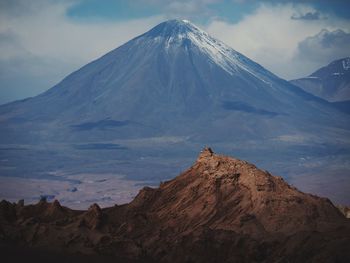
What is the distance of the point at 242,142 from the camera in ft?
611

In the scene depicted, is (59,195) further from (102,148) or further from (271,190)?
(271,190)

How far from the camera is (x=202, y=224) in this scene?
36.4m

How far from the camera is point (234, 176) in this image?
38250 millimetres

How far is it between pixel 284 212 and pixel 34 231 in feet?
38.1

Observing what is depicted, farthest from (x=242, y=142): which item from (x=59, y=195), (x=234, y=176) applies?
(x=234, y=176)

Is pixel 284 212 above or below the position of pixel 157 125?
below

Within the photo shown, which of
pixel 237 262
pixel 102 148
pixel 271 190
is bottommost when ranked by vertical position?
pixel 237 262

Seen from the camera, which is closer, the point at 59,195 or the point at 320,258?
the point at 320,258

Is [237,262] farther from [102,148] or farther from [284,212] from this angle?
[102,148]

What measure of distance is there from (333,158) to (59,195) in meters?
75.3

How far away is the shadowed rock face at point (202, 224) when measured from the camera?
108 ft

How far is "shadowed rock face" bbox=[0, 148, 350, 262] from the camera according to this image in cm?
3297

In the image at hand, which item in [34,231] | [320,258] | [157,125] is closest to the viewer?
[320,258]

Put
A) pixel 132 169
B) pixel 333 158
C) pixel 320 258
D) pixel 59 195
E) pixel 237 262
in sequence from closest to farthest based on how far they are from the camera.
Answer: pixel 320 258, pixel 237 262, pixel 59 195, pixel 132 169, pixel 333 158
